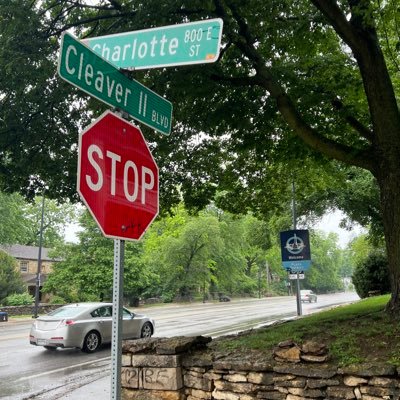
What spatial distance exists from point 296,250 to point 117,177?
17.4 meters

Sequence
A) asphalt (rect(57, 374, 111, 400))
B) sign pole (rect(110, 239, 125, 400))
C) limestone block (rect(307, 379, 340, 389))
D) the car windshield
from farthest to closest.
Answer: the car windshield < asphalt (rect(57, 374, 111, 400)) < limestone block (rect(307, 379, 340, 389)) < sign pole (rect(110, 239, 125, 400))

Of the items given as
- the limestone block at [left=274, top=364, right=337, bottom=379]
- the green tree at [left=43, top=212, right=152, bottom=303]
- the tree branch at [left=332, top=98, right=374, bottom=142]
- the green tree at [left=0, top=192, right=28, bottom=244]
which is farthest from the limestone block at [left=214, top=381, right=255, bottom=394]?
the green tree at [left=0, top=192, right=28, bottom=244]

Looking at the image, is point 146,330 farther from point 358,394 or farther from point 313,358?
point 358,394

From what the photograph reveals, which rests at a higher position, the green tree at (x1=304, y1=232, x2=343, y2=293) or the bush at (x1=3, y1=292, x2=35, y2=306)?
the green tree at (x1=304, y1=232, x2=343, y2=293)

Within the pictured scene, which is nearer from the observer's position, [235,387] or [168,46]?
[168,46]

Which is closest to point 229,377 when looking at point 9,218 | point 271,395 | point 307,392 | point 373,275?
point 271,395

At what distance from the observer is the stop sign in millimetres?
2574

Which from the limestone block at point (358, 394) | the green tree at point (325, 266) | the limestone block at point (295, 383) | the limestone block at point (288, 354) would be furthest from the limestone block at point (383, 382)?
the green tree at point (325, 266)

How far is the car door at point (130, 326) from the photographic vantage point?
15279 mm

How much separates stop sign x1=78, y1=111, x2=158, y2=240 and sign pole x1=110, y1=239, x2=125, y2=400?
171mm

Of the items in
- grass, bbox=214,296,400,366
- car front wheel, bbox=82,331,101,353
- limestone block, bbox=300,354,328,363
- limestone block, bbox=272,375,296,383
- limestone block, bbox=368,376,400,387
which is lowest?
car front wheel, bbox=82,331,101,353

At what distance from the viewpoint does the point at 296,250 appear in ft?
63.5

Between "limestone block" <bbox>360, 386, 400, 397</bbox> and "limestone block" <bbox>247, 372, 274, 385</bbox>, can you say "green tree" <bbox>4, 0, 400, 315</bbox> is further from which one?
"limestone block" <bbox>247, 372, 274, 385</bbox>

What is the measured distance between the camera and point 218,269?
57750 mm
